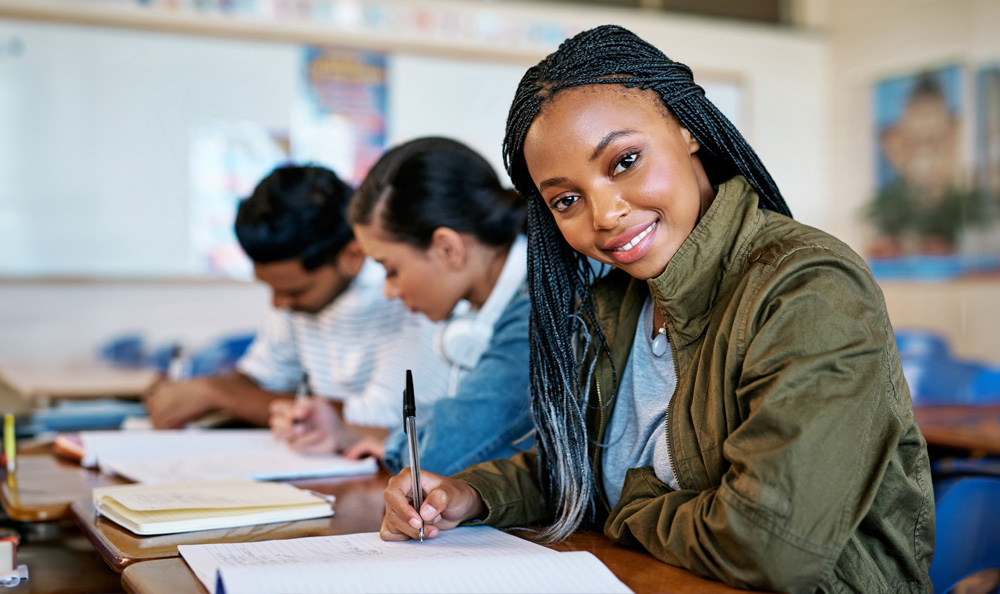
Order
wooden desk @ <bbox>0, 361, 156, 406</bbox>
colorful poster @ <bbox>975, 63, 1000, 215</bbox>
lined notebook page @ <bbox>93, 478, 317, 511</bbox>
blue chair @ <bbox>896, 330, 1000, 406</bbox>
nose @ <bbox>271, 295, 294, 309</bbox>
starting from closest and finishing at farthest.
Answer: lined notebook page @ <bbox>93, 478, 317, 511</bbox> → nose @ <bbox>271, 295, 294, 309</bbox> → blue chair @ <bbox>896, 330, 1000, 406</bbox> → wooden desk @ <bbox>0, 361, 156, 406</bbox> → colorful poster @ <bbox>975, 63, 1000, 215</bbox>

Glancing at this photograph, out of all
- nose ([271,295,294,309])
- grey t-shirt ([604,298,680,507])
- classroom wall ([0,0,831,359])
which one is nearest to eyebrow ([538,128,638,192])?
grey t-shirt ([604,298,680,507])

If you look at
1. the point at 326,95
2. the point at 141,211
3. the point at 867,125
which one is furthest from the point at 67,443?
the point at 867,125

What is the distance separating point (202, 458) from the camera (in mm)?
1771

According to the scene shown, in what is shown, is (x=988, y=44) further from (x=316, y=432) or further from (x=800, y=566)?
(x=800, y=566)

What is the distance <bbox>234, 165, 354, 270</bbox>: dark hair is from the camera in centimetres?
227

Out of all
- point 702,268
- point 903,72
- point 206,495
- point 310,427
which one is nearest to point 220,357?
point 310,427

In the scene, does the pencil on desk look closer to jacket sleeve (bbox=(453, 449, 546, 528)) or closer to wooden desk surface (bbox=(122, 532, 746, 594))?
wooden desk surface (bbox=(122, 532, 746, 594))

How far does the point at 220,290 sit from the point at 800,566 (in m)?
4.54

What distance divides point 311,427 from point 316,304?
584 millimetres

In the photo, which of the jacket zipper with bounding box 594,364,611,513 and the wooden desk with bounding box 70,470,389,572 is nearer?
the wooden desk with bounding box 70,470,389,572

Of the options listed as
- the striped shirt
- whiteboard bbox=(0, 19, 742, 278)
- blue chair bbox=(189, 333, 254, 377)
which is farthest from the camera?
whiteboard bbox=(0, 19, 742, 278)

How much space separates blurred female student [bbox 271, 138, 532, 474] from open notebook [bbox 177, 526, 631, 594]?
2.04ft

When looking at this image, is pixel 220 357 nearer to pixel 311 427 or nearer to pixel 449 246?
pixel 311 427

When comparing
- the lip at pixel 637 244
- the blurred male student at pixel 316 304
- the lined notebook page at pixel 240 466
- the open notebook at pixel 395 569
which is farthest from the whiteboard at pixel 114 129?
the open notebook at pixel 395 569
